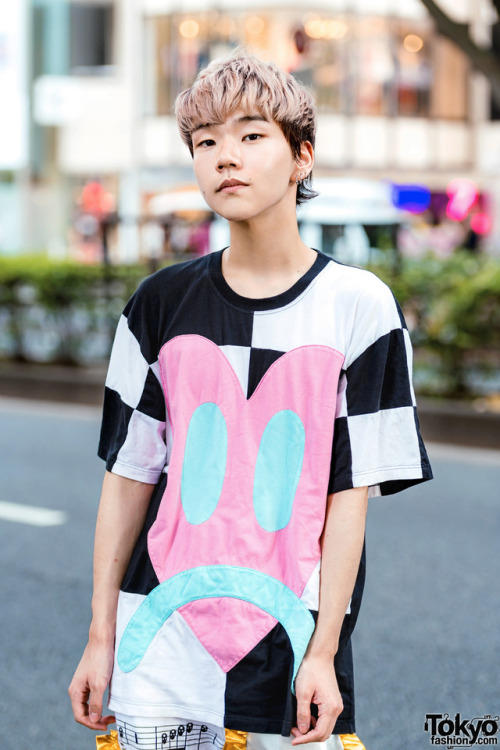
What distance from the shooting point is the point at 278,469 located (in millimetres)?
1817

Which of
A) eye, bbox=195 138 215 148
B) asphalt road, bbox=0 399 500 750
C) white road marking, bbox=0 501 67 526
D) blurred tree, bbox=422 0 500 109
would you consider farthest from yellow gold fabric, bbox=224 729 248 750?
blurred tree, bbox=422 0 500 109

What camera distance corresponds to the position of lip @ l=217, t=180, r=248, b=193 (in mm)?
1818

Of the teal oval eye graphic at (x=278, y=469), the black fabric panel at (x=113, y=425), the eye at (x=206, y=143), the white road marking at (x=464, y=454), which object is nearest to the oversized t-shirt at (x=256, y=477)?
the teal oval eye graphic at (x=278, y=469)

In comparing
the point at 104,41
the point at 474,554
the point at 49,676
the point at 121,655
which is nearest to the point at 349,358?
the point at 121,655

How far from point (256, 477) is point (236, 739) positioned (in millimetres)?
417

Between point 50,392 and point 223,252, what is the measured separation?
10723 mm

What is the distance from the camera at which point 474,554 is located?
6.02m

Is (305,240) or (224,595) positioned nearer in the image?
(224,595)

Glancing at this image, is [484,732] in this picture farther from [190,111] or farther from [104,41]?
[104,41]

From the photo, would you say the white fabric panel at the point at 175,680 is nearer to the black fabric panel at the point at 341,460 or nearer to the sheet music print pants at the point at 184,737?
the sheet music print pants at the point at 184,737

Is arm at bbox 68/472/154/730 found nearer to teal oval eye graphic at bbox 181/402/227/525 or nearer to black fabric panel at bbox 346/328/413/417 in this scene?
teal oval eye graphic at bbox 181/402/227/525


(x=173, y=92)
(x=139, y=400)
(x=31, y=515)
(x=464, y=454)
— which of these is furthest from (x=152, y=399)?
(x=173, y=92)

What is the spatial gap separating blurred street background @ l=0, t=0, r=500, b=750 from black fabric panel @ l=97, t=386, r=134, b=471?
716 millimetres

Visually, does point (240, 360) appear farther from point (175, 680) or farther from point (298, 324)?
point (175, 680)
